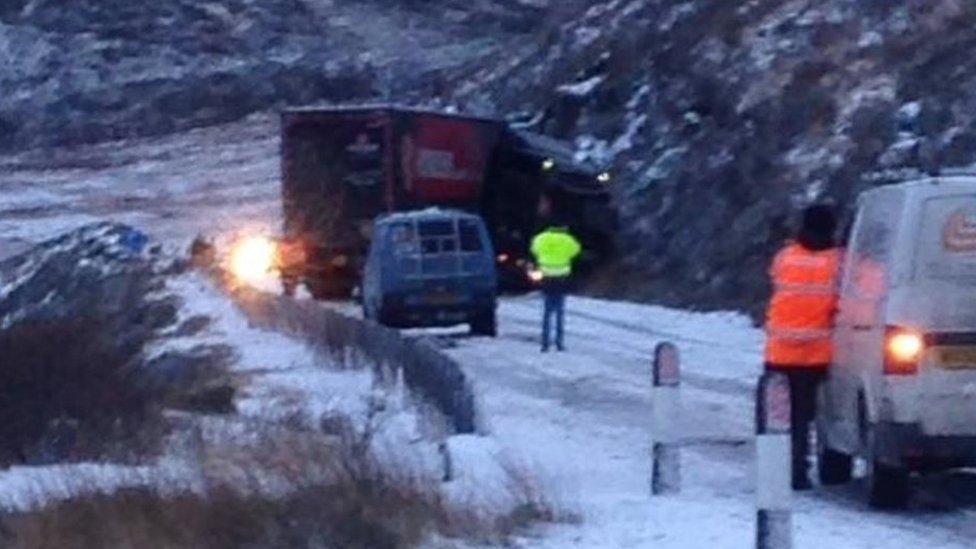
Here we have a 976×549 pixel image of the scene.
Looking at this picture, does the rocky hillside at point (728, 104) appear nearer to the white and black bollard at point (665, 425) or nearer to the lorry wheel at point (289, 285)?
the lorry wheel at point (289, 285)

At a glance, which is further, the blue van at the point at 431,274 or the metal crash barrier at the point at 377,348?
the blue van at the point at 431,274

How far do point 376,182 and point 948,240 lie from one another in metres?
35.2

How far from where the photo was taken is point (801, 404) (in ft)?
59.2

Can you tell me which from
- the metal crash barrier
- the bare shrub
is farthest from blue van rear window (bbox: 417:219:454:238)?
the bare shrub

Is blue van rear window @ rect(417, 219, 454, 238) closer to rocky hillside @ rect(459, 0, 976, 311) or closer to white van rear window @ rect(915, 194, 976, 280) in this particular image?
rocky hillside @ rect(459, 0, 976, 311)

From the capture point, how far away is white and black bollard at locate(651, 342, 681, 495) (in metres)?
17.7

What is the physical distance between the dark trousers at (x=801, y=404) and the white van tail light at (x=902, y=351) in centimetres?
172

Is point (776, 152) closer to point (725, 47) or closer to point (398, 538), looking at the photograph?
point (725, 47)

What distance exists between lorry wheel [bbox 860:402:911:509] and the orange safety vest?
1.10 m

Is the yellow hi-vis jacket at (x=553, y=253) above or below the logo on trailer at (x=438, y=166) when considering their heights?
below

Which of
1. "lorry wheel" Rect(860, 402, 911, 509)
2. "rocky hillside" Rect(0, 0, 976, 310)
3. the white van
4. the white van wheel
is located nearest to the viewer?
the white van

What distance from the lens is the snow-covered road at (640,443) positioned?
15.8 metres

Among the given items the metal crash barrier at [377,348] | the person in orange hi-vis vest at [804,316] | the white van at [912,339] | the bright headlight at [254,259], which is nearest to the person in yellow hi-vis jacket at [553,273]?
the metal crash barrier at [377,348]

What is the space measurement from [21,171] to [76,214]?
15.2 m
